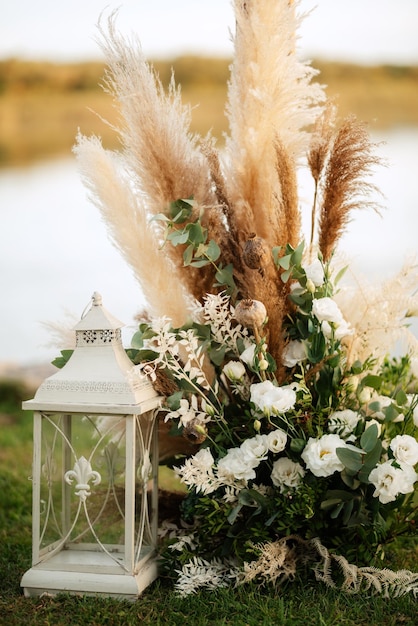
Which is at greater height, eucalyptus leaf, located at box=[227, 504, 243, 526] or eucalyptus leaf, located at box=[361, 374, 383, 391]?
eucalyptus leaf, located at box=[361, 374, 383, 391]

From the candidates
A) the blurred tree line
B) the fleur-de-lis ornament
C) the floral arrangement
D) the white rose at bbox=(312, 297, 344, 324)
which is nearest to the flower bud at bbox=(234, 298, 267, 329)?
the floral arrangement

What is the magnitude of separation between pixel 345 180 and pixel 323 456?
577 mm

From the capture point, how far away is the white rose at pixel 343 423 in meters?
1.51

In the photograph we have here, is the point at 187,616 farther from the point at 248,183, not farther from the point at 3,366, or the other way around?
the point at 3,366

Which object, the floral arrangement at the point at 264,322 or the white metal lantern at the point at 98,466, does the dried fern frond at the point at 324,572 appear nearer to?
the floral arrangement at the point at 264,322

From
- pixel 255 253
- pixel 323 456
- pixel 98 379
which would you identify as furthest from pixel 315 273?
pixel 98 379

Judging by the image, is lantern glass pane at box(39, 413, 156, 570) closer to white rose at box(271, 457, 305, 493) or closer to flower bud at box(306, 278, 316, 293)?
white rose at box(271, 457, 305, 493)

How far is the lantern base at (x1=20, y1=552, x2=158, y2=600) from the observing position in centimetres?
147

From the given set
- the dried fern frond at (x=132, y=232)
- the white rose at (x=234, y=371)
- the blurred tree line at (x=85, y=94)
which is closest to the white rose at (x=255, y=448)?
the white rose at (x=234, y=371)

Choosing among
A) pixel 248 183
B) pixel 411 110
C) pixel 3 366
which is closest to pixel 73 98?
pixel 3 366

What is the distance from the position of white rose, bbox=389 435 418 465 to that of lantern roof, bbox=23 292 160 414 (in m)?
0.49

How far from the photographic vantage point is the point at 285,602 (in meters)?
1.43

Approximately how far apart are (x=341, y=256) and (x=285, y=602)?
774 millimetres

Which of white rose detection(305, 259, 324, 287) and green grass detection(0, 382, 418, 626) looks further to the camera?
white rose detection(305, 259, 324, 287)
